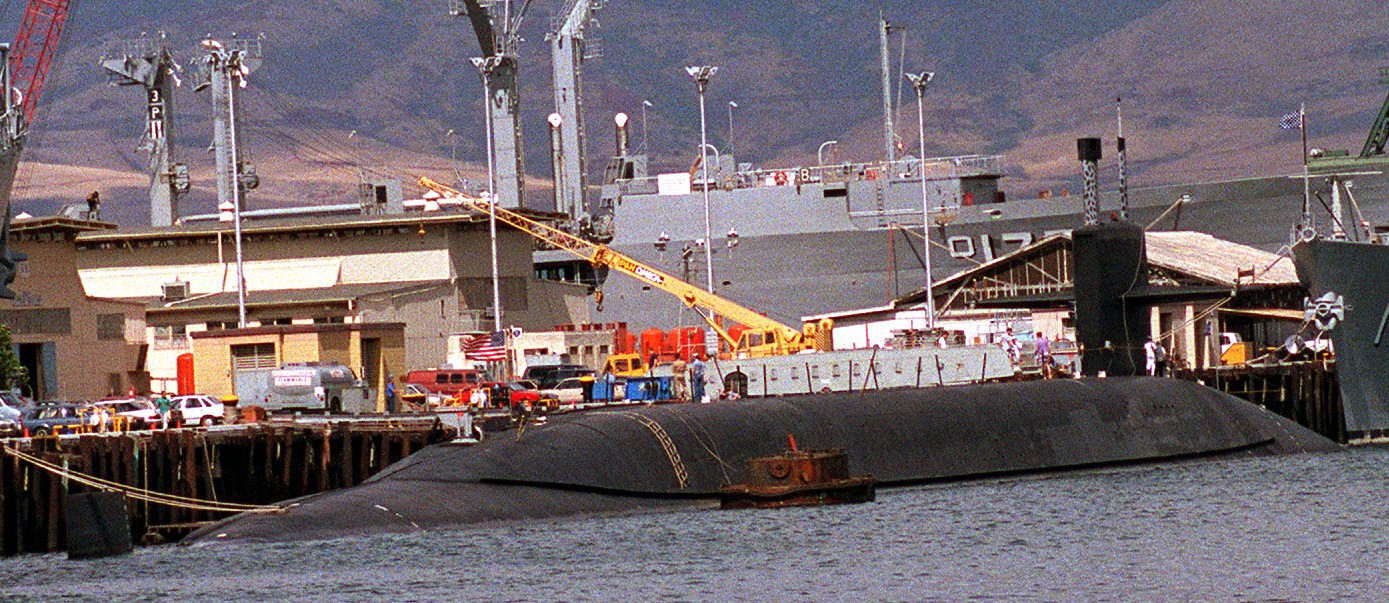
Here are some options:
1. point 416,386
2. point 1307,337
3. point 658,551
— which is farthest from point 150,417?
point 1307,337

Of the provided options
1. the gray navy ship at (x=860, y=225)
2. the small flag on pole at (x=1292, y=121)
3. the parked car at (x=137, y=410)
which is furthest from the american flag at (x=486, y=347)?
the small flag on pole at (x=1292, y=121)

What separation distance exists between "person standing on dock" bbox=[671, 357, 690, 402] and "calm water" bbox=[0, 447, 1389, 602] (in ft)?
36.7

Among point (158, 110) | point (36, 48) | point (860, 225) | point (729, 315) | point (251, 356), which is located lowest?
point (251, 356)

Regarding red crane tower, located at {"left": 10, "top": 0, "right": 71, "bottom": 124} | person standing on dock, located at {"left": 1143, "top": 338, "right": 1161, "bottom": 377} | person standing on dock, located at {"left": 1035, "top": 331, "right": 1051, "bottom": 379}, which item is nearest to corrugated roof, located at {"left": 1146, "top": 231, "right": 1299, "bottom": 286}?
person standing on dock, located at {"left": 1035, "top": 331, "right": 1051, "bottom": 379}

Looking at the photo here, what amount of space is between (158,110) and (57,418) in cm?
4026

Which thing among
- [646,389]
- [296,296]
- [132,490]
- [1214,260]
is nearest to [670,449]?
[132,490]

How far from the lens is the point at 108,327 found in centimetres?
7344

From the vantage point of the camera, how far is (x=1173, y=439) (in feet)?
159

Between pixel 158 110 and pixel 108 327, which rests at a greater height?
pixel 158 110

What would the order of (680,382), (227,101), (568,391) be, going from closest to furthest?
1. (680,382)
2. (568,391)
3. (227,101)

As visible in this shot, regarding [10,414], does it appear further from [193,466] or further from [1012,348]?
[1012,348]

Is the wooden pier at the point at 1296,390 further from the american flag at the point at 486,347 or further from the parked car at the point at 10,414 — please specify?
the parked car at the point at 10,414

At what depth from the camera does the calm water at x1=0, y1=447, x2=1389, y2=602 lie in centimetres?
3222

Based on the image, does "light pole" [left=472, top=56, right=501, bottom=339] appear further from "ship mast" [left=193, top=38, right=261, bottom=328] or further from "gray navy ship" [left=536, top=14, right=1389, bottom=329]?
"gray navy ship" [left=536, top=14, right=1389, bottom=329]
